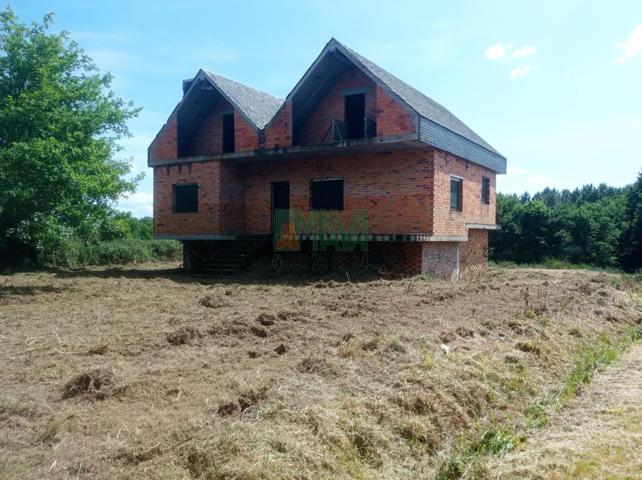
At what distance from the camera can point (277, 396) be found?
15.3ft

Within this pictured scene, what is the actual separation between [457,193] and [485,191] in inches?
130

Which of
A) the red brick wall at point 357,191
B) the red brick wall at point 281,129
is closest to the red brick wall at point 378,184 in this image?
the red brick wall at point 357,191

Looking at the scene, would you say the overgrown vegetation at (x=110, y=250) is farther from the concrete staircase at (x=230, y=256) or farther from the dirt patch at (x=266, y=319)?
the dirt patch at (x=266, y=319)

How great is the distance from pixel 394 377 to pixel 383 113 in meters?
10.2

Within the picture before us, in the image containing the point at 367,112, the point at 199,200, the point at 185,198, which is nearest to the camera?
the point at 367,112

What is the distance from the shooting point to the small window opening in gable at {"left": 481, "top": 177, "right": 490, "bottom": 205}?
19.5m

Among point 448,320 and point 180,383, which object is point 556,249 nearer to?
point 448,320

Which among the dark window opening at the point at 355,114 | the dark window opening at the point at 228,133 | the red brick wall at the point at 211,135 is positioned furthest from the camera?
the red brick wall at the point at 211,135

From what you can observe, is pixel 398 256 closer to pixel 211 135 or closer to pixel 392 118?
pixel 392 118

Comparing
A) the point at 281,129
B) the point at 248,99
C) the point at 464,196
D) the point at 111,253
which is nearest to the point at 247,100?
the point at 248,99

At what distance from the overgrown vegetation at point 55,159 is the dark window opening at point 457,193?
1066cm

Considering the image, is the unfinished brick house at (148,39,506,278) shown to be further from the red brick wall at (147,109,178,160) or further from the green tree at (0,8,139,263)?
the green tree at (0,8,139,263)

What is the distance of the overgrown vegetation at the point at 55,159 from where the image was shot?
1220 centimetres

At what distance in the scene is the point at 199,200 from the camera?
17.6 m
